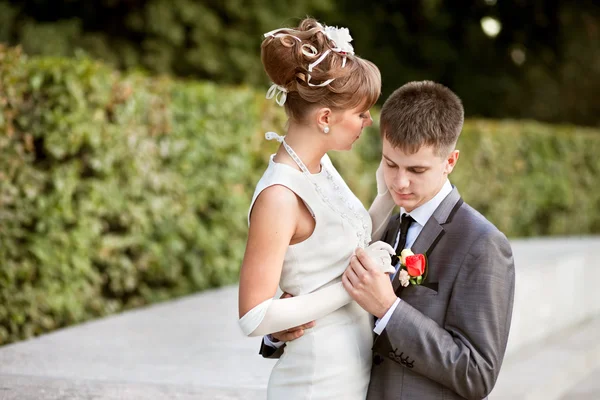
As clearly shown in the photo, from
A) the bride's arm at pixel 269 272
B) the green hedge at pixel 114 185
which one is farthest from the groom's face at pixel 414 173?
the green hedge at pixel 114 185

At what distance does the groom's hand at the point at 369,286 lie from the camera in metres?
2.26

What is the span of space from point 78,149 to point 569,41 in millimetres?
19969

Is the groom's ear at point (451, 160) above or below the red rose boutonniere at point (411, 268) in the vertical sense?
above

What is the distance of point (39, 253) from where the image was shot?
5.23 m

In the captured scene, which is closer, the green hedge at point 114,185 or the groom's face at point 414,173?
the groom's face at point 414,173

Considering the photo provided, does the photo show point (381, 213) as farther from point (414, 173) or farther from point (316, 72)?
point (316, 72)

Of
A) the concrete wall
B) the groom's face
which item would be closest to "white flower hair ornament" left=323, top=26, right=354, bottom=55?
the groom's face

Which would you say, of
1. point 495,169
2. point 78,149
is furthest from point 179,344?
point 495,169

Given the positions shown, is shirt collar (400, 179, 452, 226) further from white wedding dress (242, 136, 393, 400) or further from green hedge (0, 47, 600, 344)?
green hedge (0, 47, 600, 344)

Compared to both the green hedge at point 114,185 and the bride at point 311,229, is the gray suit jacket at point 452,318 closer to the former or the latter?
the bride at point 311,229

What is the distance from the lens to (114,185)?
585cm

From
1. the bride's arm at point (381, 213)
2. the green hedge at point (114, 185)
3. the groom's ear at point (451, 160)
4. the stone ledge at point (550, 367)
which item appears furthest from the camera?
the stone ledge at point (550, 367)

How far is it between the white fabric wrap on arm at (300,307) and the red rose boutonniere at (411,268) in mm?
44

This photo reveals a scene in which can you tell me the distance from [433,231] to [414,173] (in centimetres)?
18
